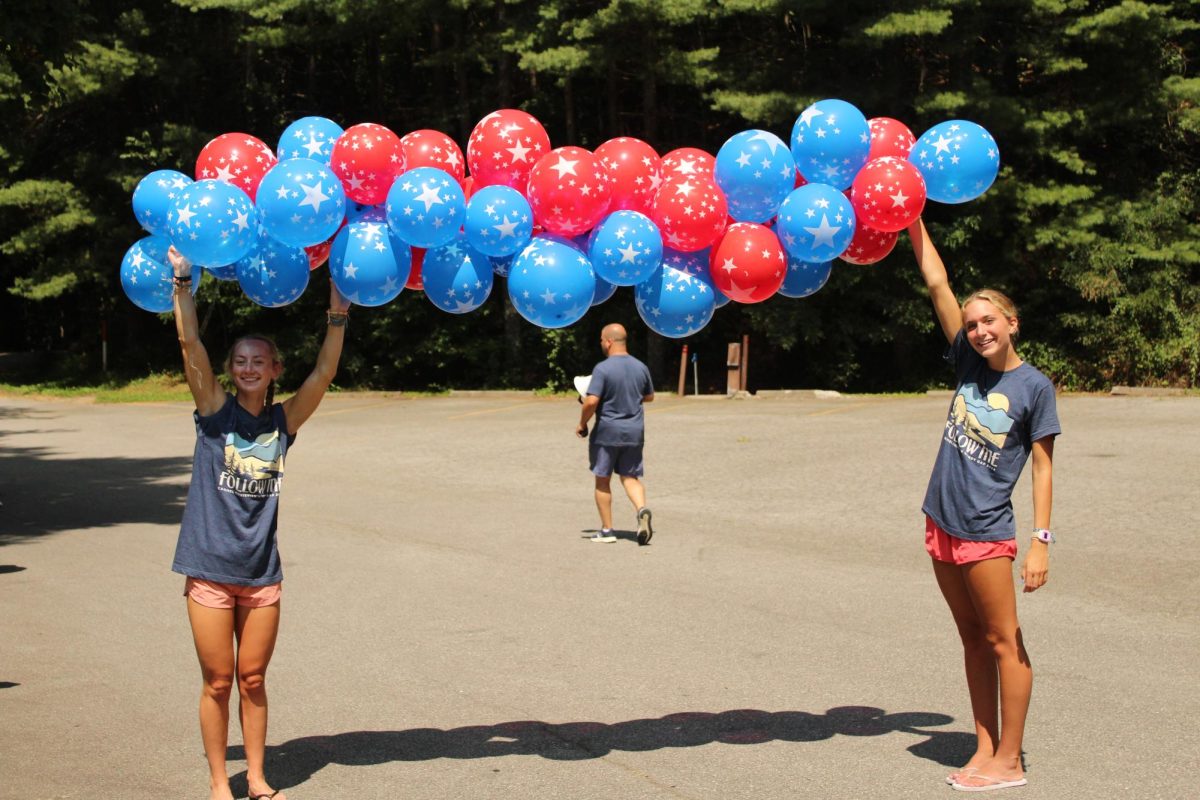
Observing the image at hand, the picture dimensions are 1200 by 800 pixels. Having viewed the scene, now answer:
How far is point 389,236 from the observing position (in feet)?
18.2

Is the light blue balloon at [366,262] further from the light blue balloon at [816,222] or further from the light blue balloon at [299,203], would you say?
the light blue balloon at [816,222]

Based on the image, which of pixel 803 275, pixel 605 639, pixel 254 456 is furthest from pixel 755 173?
pixel 605 639

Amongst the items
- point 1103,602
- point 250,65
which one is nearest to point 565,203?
point 1103,602

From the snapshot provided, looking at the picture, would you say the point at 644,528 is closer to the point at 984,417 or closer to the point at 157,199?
the point at 984,417

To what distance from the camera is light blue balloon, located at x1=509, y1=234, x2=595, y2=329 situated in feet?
→ 18.3

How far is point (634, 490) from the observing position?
11.1 metres

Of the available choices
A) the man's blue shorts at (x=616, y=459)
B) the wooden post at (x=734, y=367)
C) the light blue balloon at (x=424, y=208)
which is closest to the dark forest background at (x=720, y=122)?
the wooden post at (x=734, y=367)

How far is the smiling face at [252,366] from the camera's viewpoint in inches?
199

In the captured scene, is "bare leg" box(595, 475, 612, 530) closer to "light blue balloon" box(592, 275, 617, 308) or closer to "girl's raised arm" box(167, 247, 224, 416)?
"light blue balloon" box(592, 275, 617, 308)

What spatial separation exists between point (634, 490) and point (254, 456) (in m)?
6.34

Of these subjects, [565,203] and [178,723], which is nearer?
[565,203]

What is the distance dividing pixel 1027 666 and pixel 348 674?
3.39 meters

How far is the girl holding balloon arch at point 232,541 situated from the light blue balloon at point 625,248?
1.29m

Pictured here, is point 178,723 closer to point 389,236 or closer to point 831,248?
point 389,236
